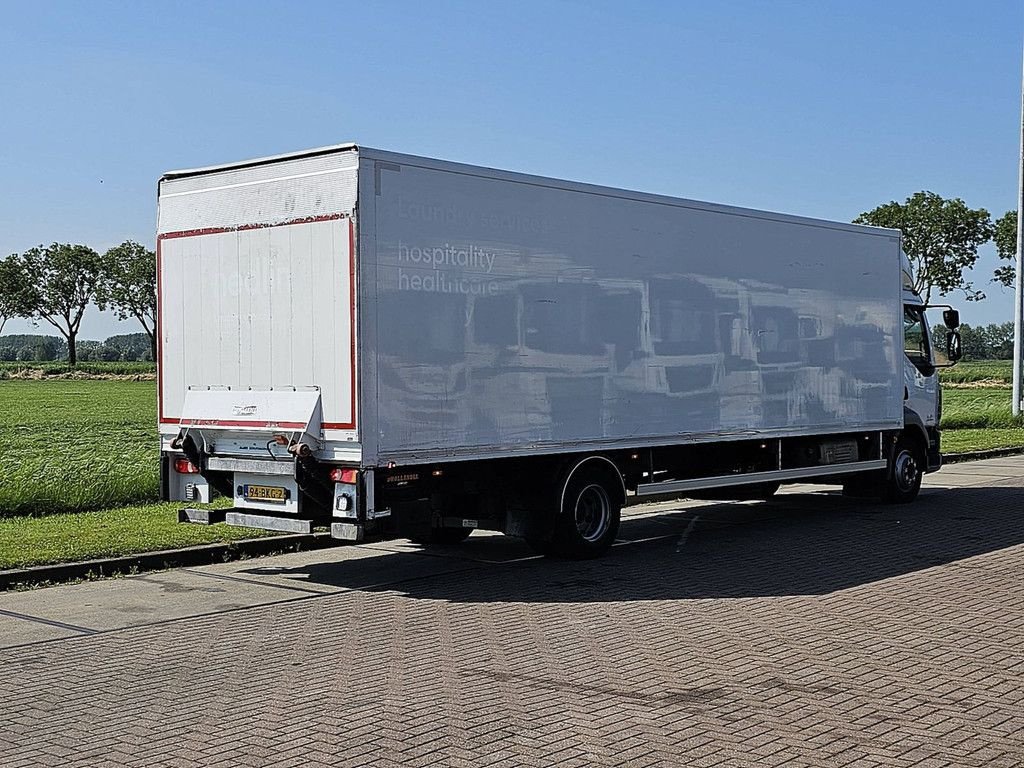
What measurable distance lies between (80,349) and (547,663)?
454 ft

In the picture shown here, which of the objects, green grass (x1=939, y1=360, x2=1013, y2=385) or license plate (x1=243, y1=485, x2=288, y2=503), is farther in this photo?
green grass (x1=939, y1=360, x2=1013, y2=385)

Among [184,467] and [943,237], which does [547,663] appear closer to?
[184,467]

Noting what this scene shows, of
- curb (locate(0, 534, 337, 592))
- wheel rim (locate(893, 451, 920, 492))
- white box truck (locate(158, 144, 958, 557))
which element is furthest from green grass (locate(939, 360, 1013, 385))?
curb (locate(0, 534, 337, 592))

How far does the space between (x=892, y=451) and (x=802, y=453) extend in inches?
87.7

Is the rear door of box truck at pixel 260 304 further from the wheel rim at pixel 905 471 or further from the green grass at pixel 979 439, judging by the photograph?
the green grass at pixel 979 439

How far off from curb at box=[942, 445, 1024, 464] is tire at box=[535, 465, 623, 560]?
566 inches

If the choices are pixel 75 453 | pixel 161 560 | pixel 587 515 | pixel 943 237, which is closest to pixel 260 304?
pixel 161 560

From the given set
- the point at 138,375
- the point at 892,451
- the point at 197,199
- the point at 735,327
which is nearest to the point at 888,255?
the point at 892,451

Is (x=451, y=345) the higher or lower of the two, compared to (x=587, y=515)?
higher

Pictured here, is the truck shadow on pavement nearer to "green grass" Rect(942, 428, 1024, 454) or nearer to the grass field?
"green grass" Rect(942, 428, 1024, 454)

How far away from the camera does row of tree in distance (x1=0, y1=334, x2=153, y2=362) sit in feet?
402

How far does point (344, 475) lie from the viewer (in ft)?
35.6

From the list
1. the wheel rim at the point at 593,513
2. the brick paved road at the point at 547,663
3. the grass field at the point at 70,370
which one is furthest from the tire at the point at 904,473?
the grass field at the point at 70,370

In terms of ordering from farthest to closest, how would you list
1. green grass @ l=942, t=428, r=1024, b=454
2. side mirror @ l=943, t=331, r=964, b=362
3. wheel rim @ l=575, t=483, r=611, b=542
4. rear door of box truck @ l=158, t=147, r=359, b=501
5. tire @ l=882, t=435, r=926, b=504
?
green grass @ l=942, t=428, r=1024, b=454 → side mirror @ l=943, t=331, r=964, b=362 → tire @ l=882, t=435, r=926, b=504 → wheel rim @ l=575, t=483, r=611, b=542 → rear door of box truck @ l=158, t=147, r=359, b=501
